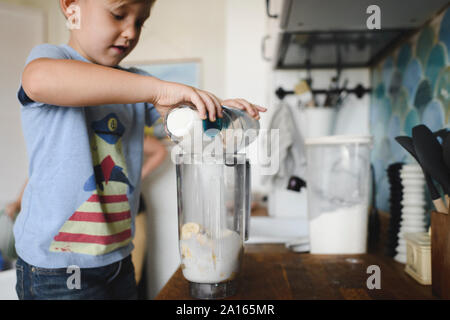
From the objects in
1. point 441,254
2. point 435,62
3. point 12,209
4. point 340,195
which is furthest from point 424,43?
point 12,209

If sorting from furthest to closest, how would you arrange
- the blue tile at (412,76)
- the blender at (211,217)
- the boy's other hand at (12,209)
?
the boy's other hand at (12,209) → the blue tile at (412,76) → the blender at (211,217)

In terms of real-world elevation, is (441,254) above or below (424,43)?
below

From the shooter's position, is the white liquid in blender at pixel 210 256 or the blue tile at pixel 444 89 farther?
the blue tile at pixel 444 89

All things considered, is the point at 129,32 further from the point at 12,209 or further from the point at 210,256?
the point at 12,209

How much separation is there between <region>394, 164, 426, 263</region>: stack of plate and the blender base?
0.43 m

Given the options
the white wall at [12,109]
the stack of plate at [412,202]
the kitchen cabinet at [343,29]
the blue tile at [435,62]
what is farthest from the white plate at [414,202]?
the white wall at [12,109]

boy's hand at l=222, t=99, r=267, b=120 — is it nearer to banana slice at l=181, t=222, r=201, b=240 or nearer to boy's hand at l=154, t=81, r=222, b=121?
boy's hand at l=154, t=81, r=222, b=121

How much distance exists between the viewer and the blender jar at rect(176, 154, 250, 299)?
0.45 metres

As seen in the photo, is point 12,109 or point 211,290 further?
point 12,109

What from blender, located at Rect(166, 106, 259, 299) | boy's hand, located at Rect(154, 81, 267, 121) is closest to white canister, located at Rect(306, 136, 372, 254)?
blender, located at Rect(166, 106, 259, 299)

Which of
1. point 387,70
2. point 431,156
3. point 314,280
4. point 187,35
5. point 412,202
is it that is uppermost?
point 187,35

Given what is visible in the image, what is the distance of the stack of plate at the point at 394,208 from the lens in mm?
730

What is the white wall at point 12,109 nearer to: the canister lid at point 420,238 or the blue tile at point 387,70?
the canister lid at point 420,238

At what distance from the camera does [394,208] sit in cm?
74
